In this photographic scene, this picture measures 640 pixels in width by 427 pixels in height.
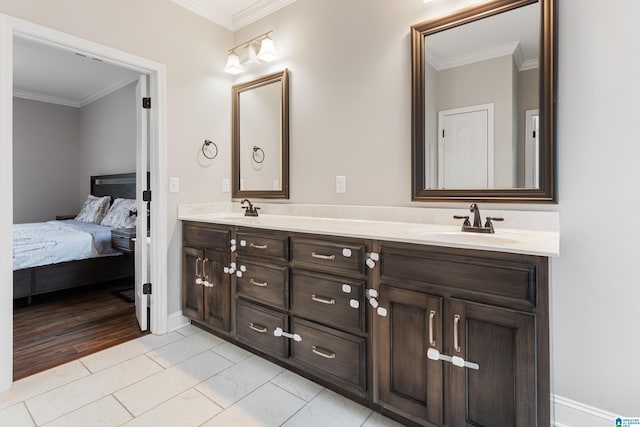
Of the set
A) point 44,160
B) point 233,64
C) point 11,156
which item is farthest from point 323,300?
point 44,160

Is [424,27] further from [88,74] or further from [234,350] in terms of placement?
[88,74]

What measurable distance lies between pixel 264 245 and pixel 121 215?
9.77 ft

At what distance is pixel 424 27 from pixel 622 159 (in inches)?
47.1

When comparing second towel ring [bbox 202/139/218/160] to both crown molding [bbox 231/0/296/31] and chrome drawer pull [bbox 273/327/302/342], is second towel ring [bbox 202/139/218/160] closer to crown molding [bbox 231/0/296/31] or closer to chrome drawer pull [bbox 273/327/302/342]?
crown molding [bbox 231/0/296/31]

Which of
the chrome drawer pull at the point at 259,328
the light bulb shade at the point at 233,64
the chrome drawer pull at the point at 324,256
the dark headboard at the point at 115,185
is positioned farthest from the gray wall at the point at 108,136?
the chrome drawer pull at the point at 324,256

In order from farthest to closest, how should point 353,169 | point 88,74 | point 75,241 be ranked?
point 88,74 < point 75,241 < point 353,169

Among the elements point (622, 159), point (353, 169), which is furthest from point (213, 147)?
point (622, 159)

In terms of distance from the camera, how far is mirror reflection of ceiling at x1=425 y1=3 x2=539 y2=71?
Answer: 5.08 feet

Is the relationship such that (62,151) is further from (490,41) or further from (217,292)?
(490,41)

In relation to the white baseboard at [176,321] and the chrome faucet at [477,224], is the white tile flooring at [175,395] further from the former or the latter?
the chrome faucet at [477,224]

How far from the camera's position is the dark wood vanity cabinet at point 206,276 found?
2.23 meters

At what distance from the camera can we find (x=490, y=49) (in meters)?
1.69

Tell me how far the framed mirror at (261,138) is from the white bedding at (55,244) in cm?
182

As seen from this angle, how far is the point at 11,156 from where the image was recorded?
1781 mm
